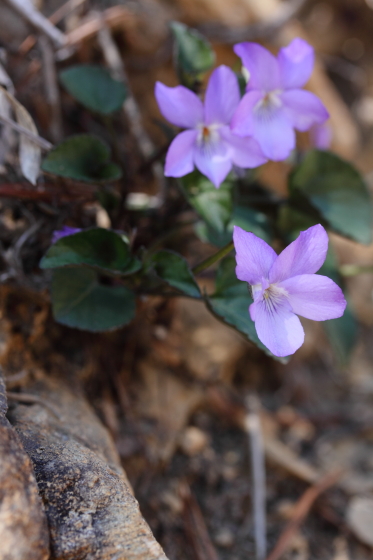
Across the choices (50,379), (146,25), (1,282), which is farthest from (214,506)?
(146,25)

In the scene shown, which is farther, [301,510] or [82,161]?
[301,510]

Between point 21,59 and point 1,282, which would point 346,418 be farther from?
point 21,59

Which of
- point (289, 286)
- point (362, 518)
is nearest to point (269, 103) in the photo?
point (289, 286)

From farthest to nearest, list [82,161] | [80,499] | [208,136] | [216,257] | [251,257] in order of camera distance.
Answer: [82,161] < [208,136] < [216,257] < [251,257] < [80,499]

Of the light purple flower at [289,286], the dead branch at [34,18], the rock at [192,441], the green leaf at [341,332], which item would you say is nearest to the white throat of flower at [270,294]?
the light purple flower at [289,286]

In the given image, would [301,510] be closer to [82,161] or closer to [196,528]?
[196,528]

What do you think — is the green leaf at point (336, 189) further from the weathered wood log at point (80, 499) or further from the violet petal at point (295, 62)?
the weathered wood log at point (80, 499)

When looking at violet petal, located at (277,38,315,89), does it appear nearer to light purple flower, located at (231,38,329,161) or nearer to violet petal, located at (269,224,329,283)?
light purple flower, located at (231,38,329,161)

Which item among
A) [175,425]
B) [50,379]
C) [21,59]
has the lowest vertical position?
[175,425]
